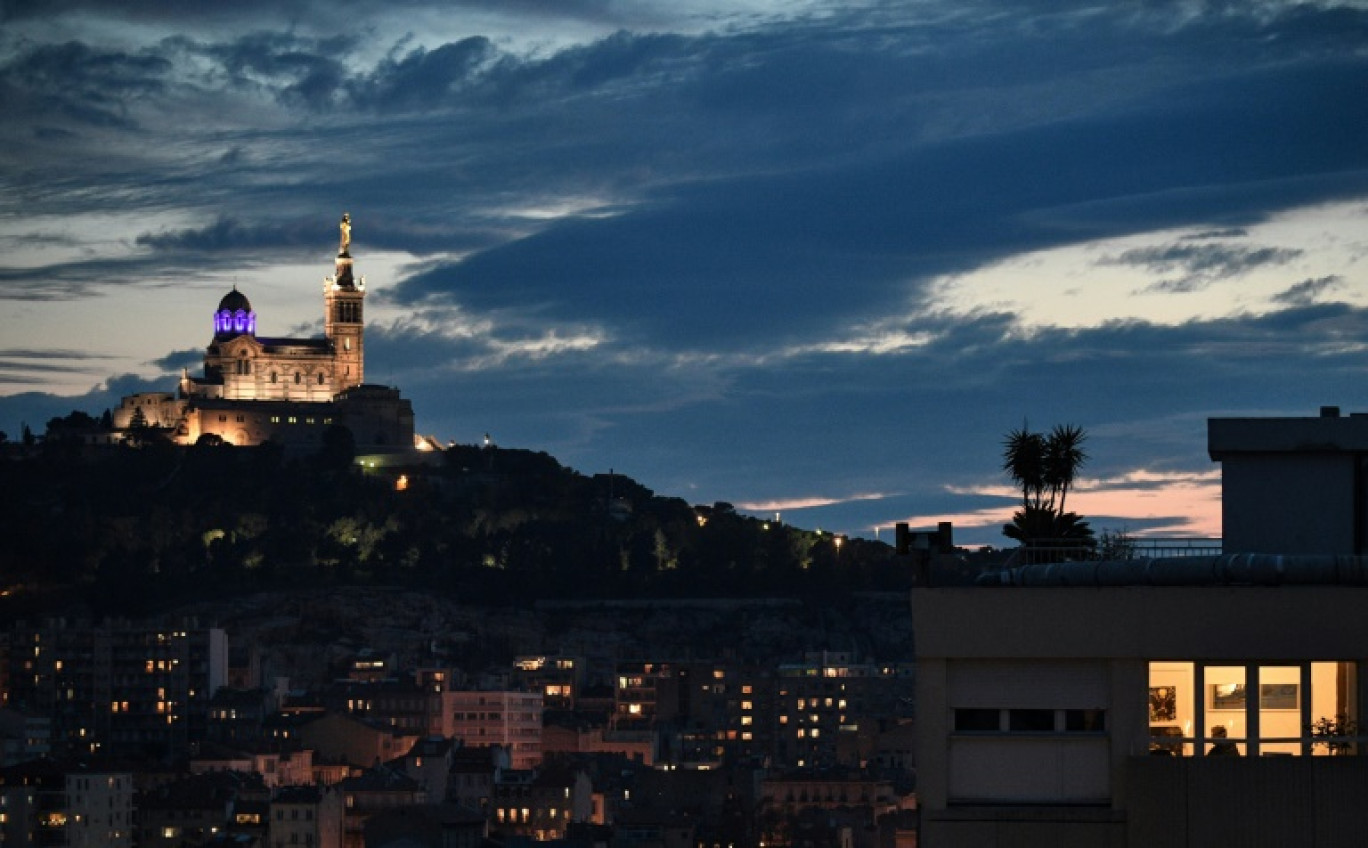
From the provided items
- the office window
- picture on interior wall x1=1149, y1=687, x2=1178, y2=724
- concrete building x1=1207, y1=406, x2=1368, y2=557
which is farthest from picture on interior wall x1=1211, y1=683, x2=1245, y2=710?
concrete building x1=1207, y1=406, x2=1368, y2=557

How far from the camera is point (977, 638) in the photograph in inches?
780

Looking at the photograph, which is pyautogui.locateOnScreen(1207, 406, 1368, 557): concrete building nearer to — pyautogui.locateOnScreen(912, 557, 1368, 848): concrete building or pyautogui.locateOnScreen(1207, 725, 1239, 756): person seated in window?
pyautogui.locateOnScreen(912, 557, 1368, 848): concrete building

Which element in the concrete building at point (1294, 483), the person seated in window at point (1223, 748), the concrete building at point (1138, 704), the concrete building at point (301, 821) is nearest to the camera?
the person seated in window at point (1223, 748)

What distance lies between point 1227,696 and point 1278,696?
14.7 inches

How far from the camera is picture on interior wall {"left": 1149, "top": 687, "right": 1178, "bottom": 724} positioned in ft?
64.3

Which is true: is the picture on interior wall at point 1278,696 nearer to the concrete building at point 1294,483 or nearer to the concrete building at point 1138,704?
the concrete building at point 1138,704

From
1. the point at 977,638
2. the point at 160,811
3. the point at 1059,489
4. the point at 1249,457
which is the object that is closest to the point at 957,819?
the point at 977,638

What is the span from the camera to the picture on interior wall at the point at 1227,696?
19.6 m

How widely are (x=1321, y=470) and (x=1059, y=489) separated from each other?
33.6 ft

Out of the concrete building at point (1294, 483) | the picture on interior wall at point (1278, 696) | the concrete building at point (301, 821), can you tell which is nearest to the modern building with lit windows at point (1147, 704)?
the picture on interior wall at point (1278, 696)

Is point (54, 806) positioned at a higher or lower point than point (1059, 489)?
lower

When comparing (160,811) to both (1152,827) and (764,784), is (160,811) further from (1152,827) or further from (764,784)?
(1152,827)

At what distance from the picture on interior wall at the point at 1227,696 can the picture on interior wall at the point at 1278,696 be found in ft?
0.43

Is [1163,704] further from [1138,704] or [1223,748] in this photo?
[1223,748]
